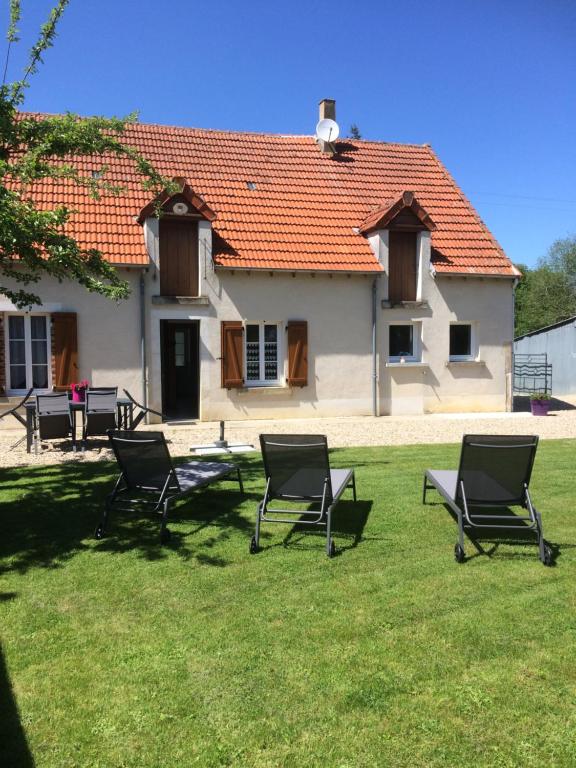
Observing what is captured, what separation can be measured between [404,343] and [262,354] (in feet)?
12.5

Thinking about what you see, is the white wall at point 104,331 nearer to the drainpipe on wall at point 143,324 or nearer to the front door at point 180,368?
the drainpipe on wall at point 143,324

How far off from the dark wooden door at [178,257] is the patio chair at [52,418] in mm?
4367

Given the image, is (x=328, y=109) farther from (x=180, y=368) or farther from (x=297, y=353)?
(x=180, y=368)

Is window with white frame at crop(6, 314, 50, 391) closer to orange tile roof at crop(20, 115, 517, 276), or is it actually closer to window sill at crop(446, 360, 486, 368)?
orange tile roof at crop(20, 115, 517, 276)

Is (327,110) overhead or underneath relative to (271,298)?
overhead

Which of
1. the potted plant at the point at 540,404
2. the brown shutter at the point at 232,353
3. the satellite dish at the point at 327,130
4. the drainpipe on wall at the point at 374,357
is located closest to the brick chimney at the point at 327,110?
the satellite dish at the point at 327,130

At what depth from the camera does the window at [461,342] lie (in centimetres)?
1636

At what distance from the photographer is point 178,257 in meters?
14.2

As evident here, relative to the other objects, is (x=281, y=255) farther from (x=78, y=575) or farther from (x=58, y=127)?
(x=78, y=575)

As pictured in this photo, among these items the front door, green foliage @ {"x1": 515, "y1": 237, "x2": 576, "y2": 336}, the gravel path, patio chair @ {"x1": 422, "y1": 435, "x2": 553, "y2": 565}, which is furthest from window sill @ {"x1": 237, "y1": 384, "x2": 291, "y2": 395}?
green foliage @ {"x1": 515, "y1": 237, "x2": 576, "y2": 336}

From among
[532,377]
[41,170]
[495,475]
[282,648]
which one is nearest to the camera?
[282,648]

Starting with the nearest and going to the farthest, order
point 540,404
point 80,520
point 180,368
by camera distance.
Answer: point 80,520 < point 540,404 < point 180,368

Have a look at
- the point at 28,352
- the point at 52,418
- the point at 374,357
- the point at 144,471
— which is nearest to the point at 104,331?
the point at 28,352

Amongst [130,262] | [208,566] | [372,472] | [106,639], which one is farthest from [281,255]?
[106,639]
